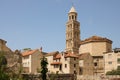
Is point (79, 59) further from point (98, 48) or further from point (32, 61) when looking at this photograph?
point (32, 61)

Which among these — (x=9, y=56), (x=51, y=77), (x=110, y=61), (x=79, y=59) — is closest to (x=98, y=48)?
(x=79, y=59)

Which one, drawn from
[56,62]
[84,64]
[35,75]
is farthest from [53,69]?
[35,75]

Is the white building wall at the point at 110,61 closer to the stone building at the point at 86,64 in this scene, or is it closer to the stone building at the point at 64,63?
the stone building at the point at 86,64

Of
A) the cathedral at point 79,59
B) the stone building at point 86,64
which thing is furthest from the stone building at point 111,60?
the stone building at point 86,64

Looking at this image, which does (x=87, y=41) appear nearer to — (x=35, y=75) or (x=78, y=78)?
(x=78, y=78)

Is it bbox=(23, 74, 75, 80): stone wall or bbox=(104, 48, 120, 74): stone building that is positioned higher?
bbox=(104, 48, 120, 74): stone building

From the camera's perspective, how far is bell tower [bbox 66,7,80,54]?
11464 centimetres

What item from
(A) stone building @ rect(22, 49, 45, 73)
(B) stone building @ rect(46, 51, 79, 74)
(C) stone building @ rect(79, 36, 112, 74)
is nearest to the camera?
(B) stone building @ rect(46, 51, 79, 74)

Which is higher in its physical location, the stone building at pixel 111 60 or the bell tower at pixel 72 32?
the bell tower at pixel 72 32

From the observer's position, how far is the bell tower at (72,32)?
115 m

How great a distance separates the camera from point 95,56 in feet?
Result: 283

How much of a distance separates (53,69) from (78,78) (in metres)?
14.0

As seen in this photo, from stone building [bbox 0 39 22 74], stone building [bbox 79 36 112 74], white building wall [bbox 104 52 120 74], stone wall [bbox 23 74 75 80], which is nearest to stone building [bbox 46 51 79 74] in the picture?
white building wall [bbox 104 52 120 74]

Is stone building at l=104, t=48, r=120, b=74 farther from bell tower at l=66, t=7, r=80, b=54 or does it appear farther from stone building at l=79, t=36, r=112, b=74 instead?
bell tower at l=66, t=7, r=80, b=54
